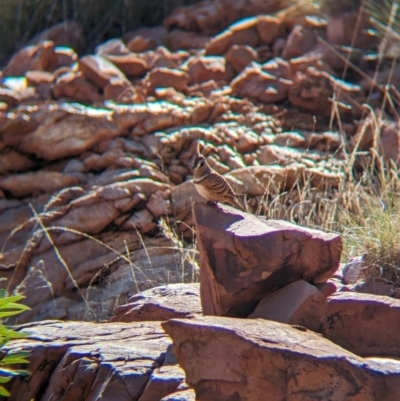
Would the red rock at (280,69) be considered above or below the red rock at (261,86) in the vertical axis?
above

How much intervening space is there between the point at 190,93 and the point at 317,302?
5443 millimetres

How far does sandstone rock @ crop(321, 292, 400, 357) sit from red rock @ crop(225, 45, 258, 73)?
5.84 m

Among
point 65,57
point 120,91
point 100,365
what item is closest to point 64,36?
point 65,57

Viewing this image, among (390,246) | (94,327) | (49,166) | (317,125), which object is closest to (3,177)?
(49,166)

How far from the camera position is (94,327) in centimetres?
426

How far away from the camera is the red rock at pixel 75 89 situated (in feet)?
28.6

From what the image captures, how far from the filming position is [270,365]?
10.6 ft

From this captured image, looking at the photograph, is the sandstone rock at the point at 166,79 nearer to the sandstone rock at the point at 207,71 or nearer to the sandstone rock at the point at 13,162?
the sandstone rock at the point at 207,71

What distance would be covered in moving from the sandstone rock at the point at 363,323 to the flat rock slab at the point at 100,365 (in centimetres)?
72

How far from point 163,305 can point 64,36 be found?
254 inches

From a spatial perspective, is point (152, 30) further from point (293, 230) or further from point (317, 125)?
point (293, 230)

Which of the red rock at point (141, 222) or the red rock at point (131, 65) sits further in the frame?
the red rock at point (131, 65)

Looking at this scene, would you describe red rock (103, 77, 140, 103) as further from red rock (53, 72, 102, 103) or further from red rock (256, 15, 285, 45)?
red rock (256, 15, 285, 45)

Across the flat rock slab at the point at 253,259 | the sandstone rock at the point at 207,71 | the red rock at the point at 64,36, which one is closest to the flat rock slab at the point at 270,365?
the flat rock slab at the point at 253,259
